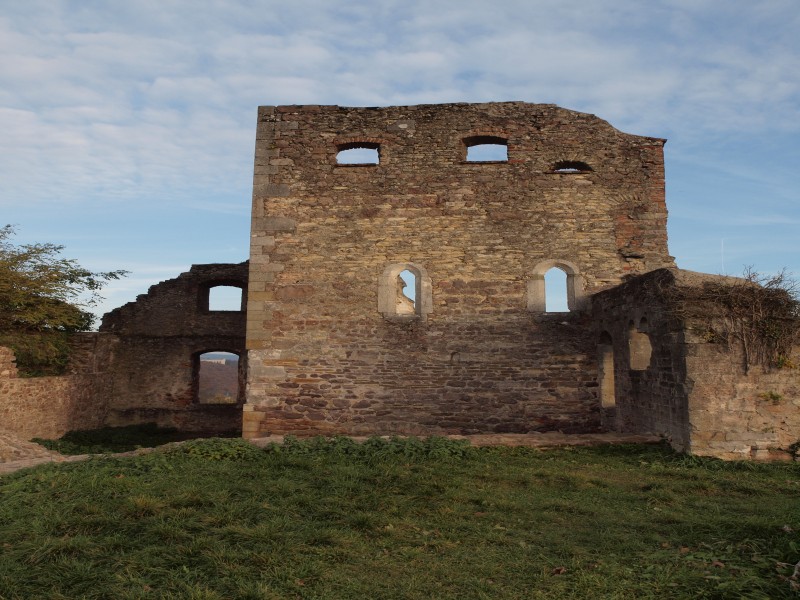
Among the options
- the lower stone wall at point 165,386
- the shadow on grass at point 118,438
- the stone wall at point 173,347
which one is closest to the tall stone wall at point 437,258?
the shadow on grass at point 118,438

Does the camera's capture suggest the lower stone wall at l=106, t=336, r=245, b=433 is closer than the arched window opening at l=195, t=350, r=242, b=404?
Yes

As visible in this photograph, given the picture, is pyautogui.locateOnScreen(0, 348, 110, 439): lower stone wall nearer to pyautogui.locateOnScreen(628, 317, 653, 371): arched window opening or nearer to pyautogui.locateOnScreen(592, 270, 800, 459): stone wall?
pyautogui.locateOnScreen(628, 317, 653, 371): arched window opening

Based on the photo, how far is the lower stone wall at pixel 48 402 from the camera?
39.2 ft

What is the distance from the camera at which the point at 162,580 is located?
3.82m

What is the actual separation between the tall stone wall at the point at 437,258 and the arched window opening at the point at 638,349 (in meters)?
1.08

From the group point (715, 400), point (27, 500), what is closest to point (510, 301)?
point (715, 400)

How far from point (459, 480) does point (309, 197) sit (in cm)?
698

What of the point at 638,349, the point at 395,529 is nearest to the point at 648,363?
the point at 638,349

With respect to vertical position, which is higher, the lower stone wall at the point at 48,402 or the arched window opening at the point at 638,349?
the arched window opening at the point at 638,349

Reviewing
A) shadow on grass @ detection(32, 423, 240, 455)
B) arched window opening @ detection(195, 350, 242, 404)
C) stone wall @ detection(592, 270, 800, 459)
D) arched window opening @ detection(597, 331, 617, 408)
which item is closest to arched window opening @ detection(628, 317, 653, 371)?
arched window opening @ detection(597, 331, 617, 408)

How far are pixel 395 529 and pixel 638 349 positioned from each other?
21.8 feet

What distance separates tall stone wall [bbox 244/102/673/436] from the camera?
10852mm

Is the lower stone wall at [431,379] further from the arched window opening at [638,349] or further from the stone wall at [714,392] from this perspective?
the stone wall at [714,392]

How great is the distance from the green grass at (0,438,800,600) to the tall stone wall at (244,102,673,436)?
332 centimetres
